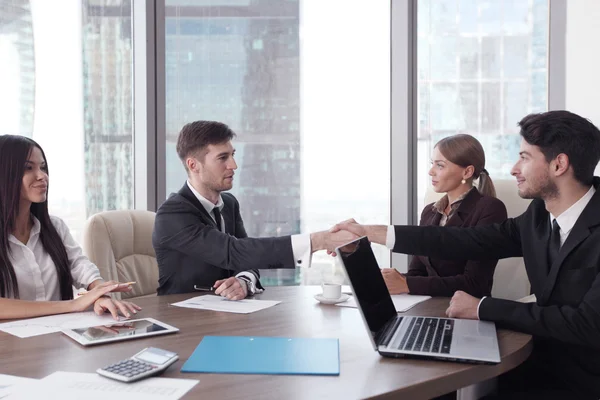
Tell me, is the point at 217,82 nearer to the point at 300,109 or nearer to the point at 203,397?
the point at 300,109

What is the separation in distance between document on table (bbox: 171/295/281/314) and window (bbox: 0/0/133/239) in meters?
1.84

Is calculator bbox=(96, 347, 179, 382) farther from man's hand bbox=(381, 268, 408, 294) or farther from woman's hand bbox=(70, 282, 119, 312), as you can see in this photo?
man's hand bbox=(381, 268, 408, 294)

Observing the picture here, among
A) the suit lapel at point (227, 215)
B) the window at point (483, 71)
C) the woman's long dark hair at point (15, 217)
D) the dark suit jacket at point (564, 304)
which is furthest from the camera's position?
the window at point (483, 71)

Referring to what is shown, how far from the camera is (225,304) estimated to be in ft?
6.99

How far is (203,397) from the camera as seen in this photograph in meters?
1.18

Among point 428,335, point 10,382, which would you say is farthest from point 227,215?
point 10,382

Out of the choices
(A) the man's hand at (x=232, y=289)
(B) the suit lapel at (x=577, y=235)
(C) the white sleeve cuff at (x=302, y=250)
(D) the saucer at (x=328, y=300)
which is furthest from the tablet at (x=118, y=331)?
(B) the suit lapel at (x=577, y=235)

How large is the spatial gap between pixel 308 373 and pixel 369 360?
7.6 inches

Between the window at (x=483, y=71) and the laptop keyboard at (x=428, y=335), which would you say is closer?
the laptop keyboard at (x=428, y=335)

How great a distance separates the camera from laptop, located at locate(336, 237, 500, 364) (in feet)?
4.84

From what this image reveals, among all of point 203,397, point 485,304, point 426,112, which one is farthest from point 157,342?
point 426,112

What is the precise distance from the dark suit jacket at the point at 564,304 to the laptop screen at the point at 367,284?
31cm

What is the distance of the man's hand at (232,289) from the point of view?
7.34 feet

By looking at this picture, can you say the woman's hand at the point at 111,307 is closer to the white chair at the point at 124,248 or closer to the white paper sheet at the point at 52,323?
the white paper sheet at the point at 52,323
